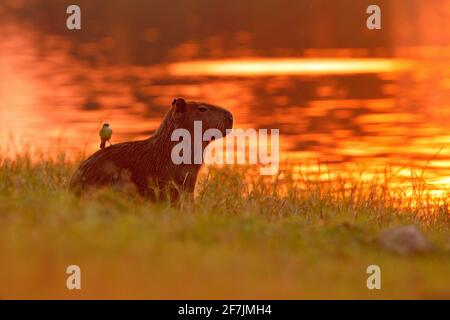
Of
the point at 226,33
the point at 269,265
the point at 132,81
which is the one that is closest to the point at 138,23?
the point at 226,33

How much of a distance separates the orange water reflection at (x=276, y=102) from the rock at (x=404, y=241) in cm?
657

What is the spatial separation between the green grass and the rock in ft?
0.24

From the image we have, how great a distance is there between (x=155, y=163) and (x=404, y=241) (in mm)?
3292

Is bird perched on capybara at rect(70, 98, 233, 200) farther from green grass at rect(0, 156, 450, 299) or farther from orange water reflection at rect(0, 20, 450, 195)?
orange water reflection at rect(0, 20, 450, 195)

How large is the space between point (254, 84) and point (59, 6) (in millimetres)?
29392

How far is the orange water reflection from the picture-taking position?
72.5 ft

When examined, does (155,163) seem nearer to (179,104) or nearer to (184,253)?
(179,104)

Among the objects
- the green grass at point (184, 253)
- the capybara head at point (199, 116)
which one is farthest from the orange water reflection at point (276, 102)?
the green grass at point (184, 253)

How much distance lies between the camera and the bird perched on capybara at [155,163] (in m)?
11.6

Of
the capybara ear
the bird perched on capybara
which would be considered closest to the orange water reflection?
the bird perched on capybara

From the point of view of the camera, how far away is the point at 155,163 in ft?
39.6

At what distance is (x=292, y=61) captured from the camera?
136ft

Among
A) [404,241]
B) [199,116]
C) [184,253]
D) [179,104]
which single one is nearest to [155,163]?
[179,104]

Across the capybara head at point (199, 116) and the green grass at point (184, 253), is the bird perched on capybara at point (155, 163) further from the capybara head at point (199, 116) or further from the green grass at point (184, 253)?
the green grass at point (184, 253)
